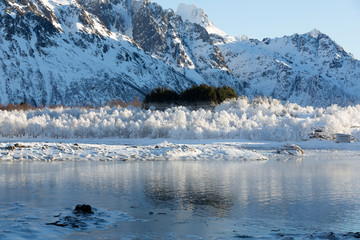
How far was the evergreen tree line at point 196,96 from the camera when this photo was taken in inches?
4700

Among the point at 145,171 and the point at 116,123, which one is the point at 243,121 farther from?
the point at 145,171

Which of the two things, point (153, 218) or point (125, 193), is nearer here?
point (153, 218)

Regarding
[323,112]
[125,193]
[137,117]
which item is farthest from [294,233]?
[323,112]

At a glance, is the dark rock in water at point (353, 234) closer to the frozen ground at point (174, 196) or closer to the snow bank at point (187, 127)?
the frozen ground at point (174, 196)

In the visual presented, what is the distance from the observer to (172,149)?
54.2 meters

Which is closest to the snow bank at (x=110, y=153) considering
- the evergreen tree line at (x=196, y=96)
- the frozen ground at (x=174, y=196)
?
the frozen ground at (x=174, y=196)

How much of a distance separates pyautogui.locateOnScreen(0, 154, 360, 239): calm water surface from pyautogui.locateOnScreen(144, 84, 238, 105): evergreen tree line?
272 ft

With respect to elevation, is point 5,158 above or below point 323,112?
below

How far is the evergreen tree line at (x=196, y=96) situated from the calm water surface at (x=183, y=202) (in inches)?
3261

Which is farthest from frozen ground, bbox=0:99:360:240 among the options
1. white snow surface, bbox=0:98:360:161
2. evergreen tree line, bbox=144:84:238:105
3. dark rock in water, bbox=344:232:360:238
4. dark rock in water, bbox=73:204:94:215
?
evergreen tree line, bbox=144:84:238:105

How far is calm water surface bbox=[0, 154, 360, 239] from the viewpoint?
17.2 metres

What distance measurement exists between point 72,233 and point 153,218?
3.97 m

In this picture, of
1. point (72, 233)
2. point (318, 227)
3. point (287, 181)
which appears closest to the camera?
point (72, 233)

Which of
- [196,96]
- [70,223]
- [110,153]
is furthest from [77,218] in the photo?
[196,96]
